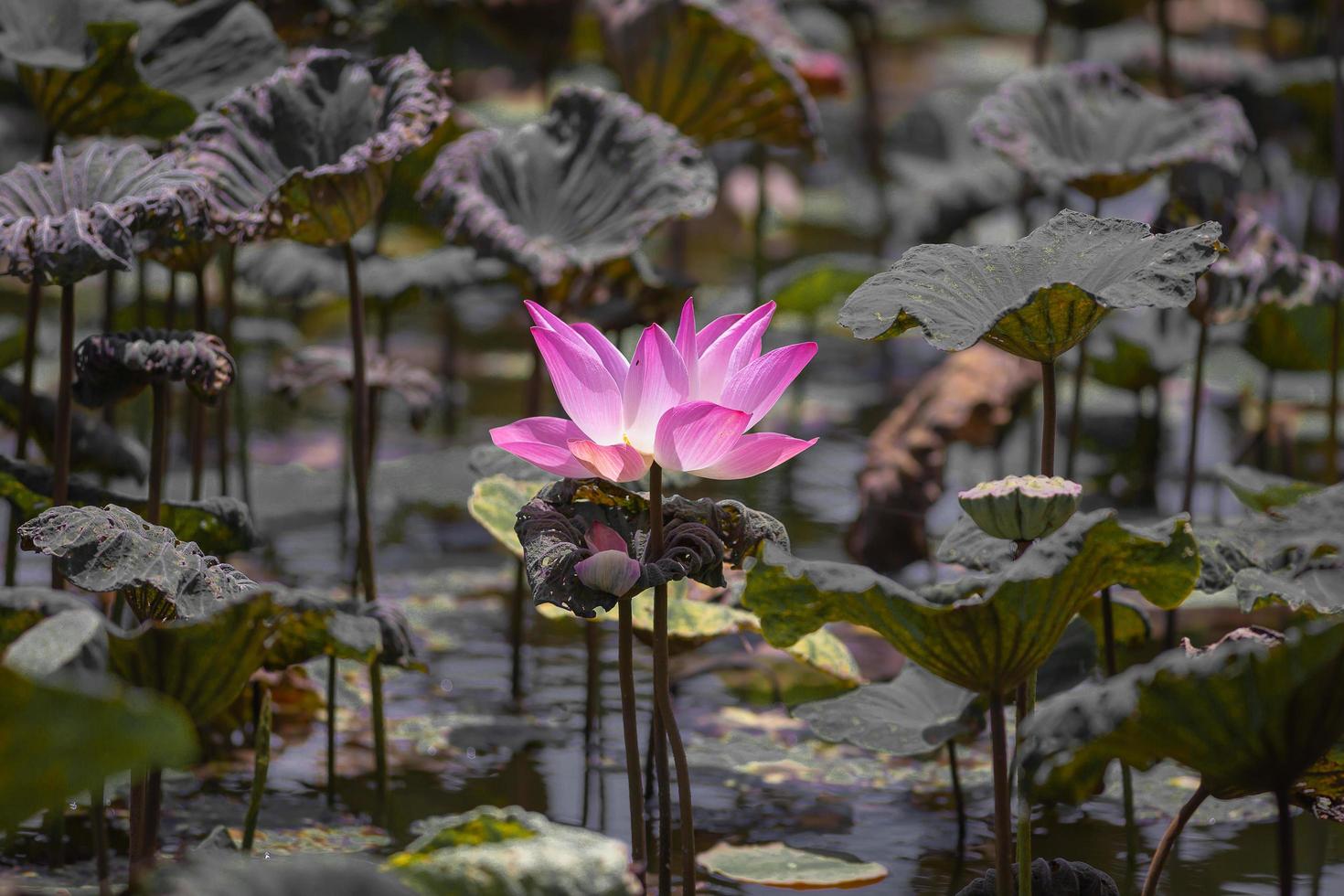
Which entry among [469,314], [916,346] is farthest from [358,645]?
[469,314]

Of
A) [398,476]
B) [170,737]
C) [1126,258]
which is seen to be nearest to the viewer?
[170,737]

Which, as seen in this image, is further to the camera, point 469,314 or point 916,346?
point 469,314

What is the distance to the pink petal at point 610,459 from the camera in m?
1.26

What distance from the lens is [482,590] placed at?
291cm

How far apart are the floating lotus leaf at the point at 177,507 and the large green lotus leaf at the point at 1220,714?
0.91 meters

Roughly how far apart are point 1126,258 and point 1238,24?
7.70 metres

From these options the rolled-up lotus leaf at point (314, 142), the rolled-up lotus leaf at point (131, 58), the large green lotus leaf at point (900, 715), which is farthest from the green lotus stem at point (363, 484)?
the large green lotus leaf at point (900, 715)

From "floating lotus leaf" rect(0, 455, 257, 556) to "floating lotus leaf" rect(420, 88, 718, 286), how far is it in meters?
0.52

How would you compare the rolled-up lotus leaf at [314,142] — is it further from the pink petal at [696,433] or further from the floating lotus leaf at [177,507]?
the pink petal at [696,433]

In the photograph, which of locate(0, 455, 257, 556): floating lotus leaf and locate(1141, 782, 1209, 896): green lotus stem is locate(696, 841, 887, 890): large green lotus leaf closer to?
locate(1141, 782, 1209, 896): green lotus stem

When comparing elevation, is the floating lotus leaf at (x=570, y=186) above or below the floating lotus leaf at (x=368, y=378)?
above

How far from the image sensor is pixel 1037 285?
52.9 inches

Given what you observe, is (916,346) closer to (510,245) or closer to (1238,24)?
(510,245)

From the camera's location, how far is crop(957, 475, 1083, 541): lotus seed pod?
49.3 inches
